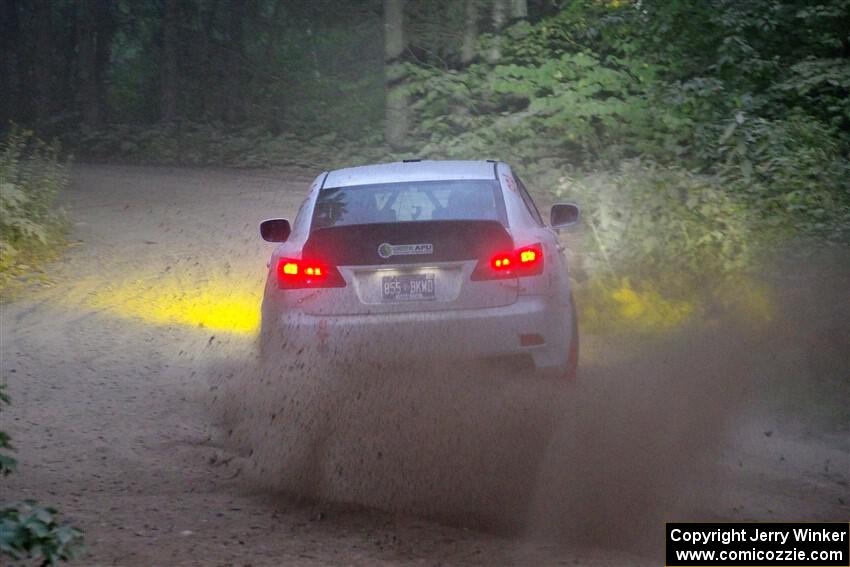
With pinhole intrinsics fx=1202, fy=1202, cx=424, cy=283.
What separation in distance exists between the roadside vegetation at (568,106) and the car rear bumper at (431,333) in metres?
3.92

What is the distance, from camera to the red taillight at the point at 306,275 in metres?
7.75

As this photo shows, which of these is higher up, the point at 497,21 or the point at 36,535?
the point at 497,21

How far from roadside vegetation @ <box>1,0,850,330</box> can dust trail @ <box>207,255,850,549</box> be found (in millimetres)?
3078

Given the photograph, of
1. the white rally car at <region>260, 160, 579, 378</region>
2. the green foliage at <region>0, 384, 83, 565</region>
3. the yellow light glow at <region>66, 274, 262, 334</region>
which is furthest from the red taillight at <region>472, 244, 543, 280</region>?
the yellow light glow at <region>66, 274, 262, 334</region>

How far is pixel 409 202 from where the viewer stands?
8.55 m

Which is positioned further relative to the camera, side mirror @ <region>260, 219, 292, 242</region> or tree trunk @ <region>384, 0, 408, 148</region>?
tree trunk @ <region>384, 0, 408, 148</region>

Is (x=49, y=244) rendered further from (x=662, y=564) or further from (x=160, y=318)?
(x=662, y=564)

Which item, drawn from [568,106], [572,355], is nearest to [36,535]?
[572,355]

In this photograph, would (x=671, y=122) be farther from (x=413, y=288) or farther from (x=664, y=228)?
(x=413, y=288)

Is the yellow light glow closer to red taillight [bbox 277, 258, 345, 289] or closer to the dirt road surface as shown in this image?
the dirt road surface

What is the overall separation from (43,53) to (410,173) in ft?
110

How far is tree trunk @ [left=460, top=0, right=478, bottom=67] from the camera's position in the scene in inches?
991

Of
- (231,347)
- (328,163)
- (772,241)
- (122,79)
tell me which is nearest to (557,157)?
(328,163)

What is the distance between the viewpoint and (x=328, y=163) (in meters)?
26.0
